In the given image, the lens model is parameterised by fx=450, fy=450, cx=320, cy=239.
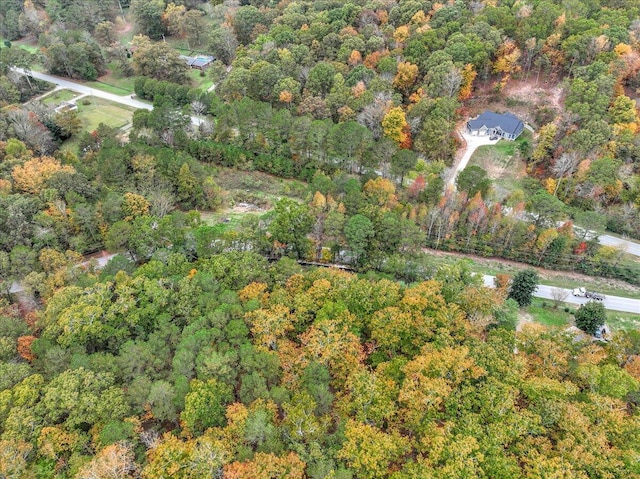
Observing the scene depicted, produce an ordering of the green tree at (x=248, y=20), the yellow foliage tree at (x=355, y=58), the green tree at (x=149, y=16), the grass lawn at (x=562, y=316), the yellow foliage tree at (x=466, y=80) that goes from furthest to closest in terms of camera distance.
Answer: the green tree at (x=149, y=16)
the green tree at (x=248, y=20)
the yellow foliage tree at (x=355, y=58)
the yellow foliage tree at (x=466, y=80)
the grass lawn at (x=562, y=316)

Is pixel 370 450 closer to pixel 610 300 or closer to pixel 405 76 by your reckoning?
pixel 610 300

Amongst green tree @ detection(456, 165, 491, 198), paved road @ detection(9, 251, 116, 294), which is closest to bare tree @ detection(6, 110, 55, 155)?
paved road @ detection(9, 251, 116, 294)

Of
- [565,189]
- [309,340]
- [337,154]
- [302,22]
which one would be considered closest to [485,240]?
[565,189]

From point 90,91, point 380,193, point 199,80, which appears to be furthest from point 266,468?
point 90,91

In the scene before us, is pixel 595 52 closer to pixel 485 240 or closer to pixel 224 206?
pixel 485 240

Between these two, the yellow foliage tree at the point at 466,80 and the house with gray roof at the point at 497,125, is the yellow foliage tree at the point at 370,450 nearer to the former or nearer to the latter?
the house with gray roof at the point at 497,125

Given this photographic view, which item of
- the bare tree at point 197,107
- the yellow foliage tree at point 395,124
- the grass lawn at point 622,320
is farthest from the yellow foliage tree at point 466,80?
the bare tree at point 197,107
